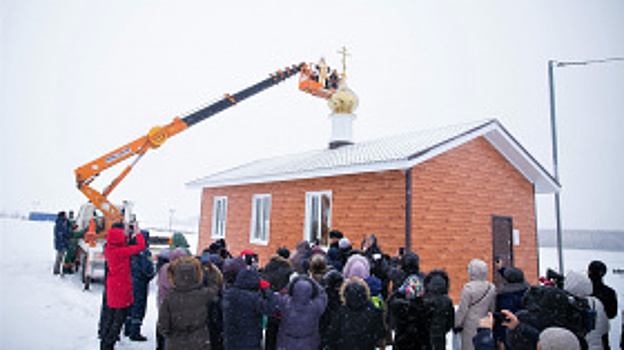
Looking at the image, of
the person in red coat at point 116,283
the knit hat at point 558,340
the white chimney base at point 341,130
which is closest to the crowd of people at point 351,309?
the knit hat at point 558,340

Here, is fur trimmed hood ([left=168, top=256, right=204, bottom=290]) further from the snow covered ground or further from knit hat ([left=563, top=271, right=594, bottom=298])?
knit hat ([left=563, top=271, right=594, bottom=298])

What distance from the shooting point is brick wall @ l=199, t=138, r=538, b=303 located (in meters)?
9.00

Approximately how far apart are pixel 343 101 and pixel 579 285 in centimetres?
1257

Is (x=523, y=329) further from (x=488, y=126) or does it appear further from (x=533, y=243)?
(x=533, y=243)

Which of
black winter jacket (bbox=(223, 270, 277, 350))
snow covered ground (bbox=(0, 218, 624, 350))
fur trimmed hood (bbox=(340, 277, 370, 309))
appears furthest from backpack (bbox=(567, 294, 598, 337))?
snow covered ground (bbox=(0, 218, 624, 350))

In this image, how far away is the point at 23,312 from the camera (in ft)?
23.4

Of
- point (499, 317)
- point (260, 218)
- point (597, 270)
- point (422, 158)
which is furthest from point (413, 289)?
point (260, 218)

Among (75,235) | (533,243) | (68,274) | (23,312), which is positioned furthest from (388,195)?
(68,274)

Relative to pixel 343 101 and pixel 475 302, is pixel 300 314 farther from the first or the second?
pixel 343 101

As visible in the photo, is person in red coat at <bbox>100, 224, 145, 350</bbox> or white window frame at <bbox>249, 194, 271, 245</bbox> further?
white window frame at <bbox>249, 194, 271, 245</bbox>

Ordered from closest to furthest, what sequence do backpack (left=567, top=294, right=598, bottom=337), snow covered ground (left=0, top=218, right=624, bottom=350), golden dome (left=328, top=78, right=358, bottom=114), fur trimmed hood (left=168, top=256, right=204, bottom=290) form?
backpack (left=567, top=294, right=598, bottom=337), fur trimmed hood (left=168, top=256, right=204, bottom=290), snow covered ground (left=0, top=218, right=624, bottom=350), golden dome (left=328, top=78, right=358, bottom=114)

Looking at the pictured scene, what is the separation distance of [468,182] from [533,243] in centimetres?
338

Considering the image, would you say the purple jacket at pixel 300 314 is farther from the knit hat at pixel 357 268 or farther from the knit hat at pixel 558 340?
the knit hat at pixel 558 340

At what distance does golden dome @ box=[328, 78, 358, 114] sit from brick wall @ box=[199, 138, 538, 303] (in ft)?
16.3
